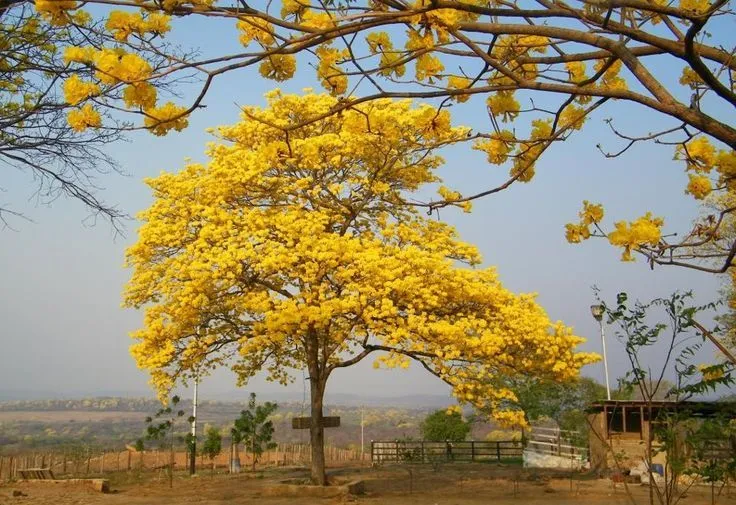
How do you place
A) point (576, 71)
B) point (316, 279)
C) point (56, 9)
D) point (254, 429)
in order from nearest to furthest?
point (56, 9) < point (576, 71) < point (316, 279) < point (254, 429)

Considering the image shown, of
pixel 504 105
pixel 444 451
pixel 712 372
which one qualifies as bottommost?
pixel 444 451

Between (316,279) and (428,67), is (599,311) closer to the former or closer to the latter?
(428,67)

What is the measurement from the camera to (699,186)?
3.16 metres

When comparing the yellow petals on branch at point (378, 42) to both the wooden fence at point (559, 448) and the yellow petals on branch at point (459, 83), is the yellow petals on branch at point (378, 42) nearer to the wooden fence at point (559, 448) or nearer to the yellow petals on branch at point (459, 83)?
the yellow petals on branch at point (459, 83)

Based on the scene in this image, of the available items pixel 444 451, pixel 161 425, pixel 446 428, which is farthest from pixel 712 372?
pixel 446 428

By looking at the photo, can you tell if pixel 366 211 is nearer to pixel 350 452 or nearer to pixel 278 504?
pixel 278 504

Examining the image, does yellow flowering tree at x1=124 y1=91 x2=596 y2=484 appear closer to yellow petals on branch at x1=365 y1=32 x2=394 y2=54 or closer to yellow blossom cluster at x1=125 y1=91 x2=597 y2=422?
yellow blossom cluster at x1=125 y1=91 x2=597 y2=422

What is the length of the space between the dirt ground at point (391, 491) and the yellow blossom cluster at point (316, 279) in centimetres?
242

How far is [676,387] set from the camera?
4.26 m

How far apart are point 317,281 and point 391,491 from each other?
5227mm

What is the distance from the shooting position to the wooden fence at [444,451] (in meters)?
26.2

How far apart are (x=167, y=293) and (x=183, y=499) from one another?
4.09 m

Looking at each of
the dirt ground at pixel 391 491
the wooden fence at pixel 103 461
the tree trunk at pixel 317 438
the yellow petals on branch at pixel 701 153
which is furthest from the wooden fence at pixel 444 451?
the yellow petals on branch at pixel 701 153

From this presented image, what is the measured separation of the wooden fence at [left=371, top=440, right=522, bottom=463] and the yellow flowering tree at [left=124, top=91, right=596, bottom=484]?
497 inches
